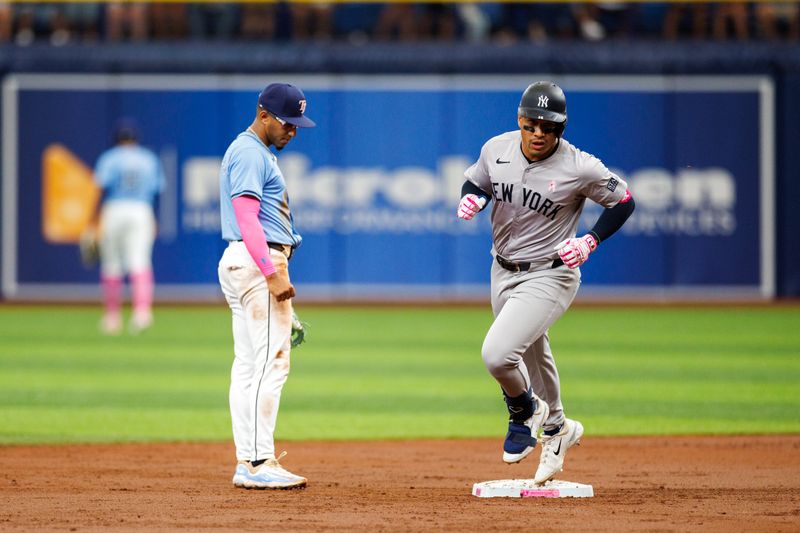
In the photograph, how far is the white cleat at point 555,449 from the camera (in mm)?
6719

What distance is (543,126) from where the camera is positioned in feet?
21.2

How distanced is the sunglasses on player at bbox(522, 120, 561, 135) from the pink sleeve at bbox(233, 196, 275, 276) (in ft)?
4.37

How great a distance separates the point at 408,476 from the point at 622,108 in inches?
576


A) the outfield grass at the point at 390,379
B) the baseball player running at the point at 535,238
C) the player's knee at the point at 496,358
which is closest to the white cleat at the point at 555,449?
the baseball player running at the point at 535,238

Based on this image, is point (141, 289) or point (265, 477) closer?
point (265, 477)

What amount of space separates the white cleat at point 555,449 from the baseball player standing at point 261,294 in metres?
1.19

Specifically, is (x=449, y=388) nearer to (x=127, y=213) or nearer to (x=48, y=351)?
(x=48, y=351)

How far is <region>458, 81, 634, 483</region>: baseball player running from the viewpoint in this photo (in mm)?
6469

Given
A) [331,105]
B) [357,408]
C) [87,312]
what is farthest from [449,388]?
[331,105]

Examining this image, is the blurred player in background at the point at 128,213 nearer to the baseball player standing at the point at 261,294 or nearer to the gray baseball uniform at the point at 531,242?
the baseball player standing at the point at 261,294

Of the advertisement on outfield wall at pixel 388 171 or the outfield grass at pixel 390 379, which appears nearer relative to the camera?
the outfield grass at pixel 390 379

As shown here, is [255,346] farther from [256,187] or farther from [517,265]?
[517,265]

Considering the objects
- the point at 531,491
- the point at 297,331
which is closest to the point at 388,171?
the point at 297,331

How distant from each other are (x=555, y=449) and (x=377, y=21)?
15.7 metres
